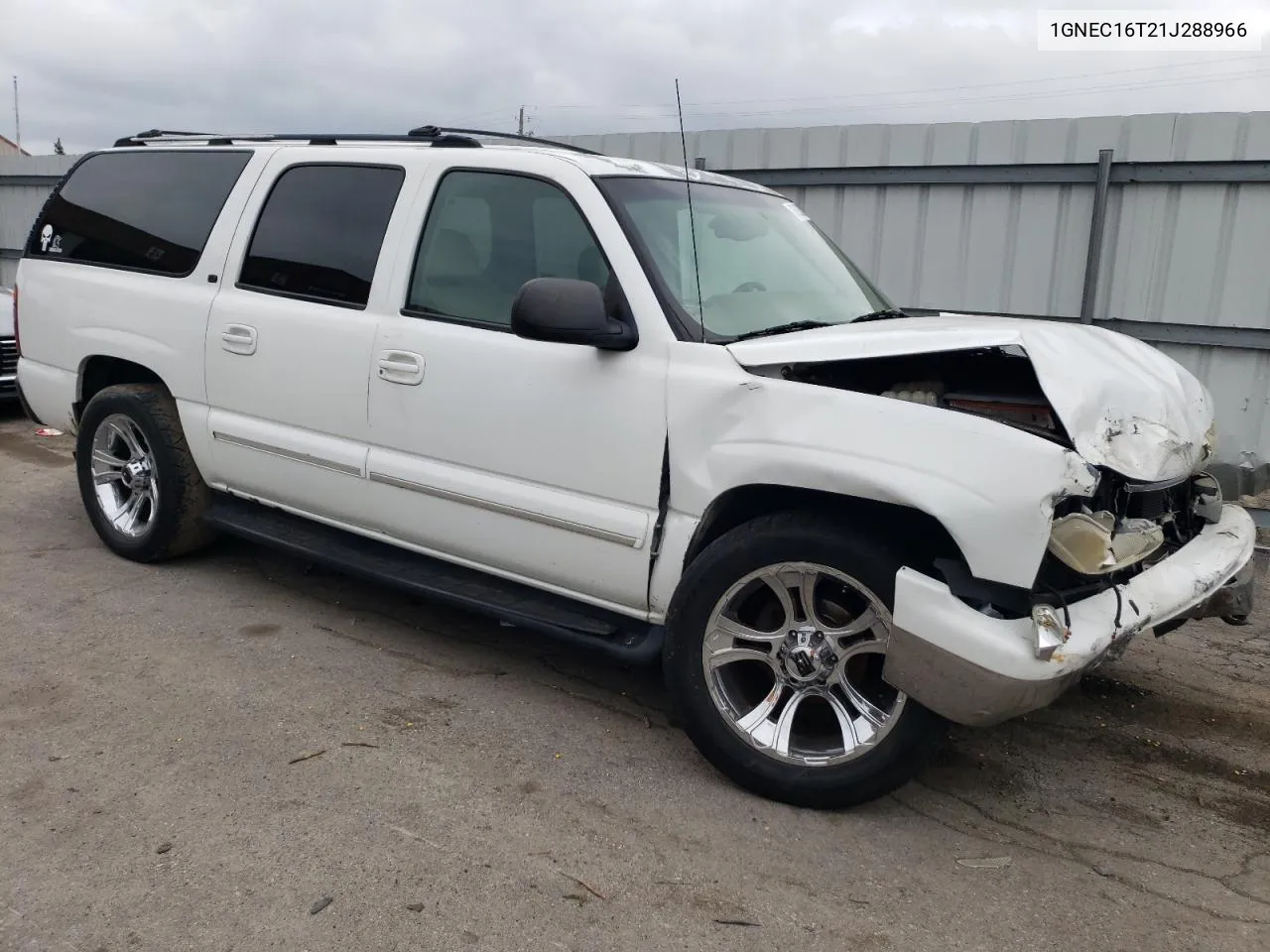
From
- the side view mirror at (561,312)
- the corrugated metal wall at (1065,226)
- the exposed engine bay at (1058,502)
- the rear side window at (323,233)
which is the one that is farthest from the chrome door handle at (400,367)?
the corrugated metal wall at (1065,226)

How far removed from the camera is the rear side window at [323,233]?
4074 millimetres

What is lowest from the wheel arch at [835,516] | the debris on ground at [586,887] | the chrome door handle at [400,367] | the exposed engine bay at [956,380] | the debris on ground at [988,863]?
the debris on ground at [988,863]

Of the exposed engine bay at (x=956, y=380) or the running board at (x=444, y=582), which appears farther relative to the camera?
the running board at (x=444, y=582)

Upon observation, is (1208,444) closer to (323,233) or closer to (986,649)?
(986,649)

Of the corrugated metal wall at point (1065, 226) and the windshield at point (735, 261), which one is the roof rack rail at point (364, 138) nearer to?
the windshield at point (735, 261)

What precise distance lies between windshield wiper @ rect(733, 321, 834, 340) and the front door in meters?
0.32

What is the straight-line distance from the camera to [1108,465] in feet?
8.98

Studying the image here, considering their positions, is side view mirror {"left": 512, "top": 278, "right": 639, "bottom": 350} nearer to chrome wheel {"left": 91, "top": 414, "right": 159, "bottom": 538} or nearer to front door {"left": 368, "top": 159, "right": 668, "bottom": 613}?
front door {"left": 368, "top": 159, "right": 668, "bottom": 613}

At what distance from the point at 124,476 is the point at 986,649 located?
4.31 metres

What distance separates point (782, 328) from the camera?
11.4ft

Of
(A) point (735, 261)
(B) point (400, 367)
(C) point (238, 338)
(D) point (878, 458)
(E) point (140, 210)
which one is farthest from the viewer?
(E) point (140, 210)

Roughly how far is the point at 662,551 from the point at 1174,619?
5.10ft

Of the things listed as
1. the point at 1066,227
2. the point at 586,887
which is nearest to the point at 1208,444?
the point at 586,887

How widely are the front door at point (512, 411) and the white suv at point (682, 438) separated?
1 centimetres
